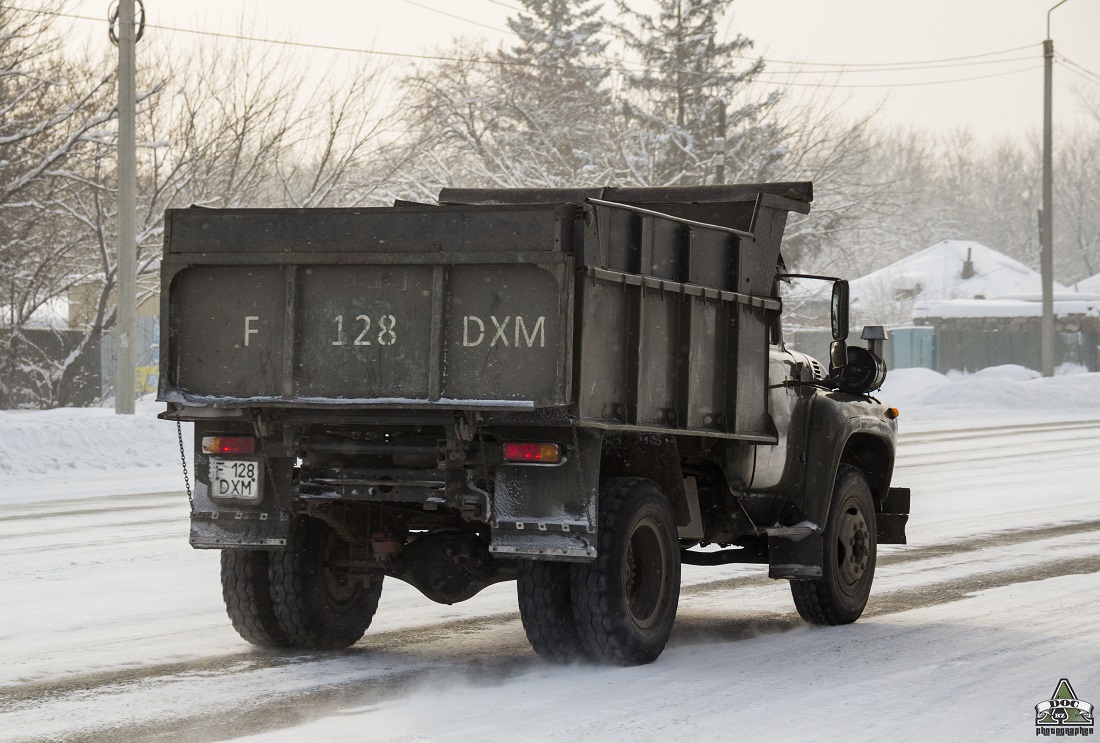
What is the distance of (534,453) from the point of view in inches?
283

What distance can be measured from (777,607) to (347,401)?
391cm

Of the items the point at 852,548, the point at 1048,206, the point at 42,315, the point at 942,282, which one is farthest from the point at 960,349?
the point at 852,548

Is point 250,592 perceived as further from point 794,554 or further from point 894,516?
point 894,516

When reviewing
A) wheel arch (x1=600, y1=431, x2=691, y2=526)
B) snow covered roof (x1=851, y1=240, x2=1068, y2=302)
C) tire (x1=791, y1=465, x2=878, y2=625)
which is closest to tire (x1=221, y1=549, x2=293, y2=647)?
wheel arch (x1=600, y1=431, x2=691, y2=526)

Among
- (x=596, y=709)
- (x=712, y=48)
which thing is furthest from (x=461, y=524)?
(x=712, y=48)

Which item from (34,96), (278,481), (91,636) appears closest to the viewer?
(278,481)

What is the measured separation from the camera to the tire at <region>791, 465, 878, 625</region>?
9.27m

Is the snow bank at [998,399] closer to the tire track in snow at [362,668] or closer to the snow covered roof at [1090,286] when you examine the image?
the tire track in snow at [362,668]

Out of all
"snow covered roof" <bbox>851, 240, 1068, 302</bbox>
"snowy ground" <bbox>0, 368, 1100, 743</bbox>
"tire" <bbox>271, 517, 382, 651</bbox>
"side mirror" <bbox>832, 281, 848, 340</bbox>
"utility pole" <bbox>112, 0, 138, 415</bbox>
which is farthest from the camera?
"snow covered roof" <bbox>851, 240, 1068, 302</bbox>

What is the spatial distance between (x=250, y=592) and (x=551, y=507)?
5.88 feet

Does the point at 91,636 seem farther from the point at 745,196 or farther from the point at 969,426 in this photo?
the point at 969,426

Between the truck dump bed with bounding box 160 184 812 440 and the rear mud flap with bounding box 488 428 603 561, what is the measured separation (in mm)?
237

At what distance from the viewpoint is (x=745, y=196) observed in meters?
9.12

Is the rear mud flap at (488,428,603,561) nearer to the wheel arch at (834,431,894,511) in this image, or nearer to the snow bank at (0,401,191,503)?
the wheel arch at (834,431,894,511)
